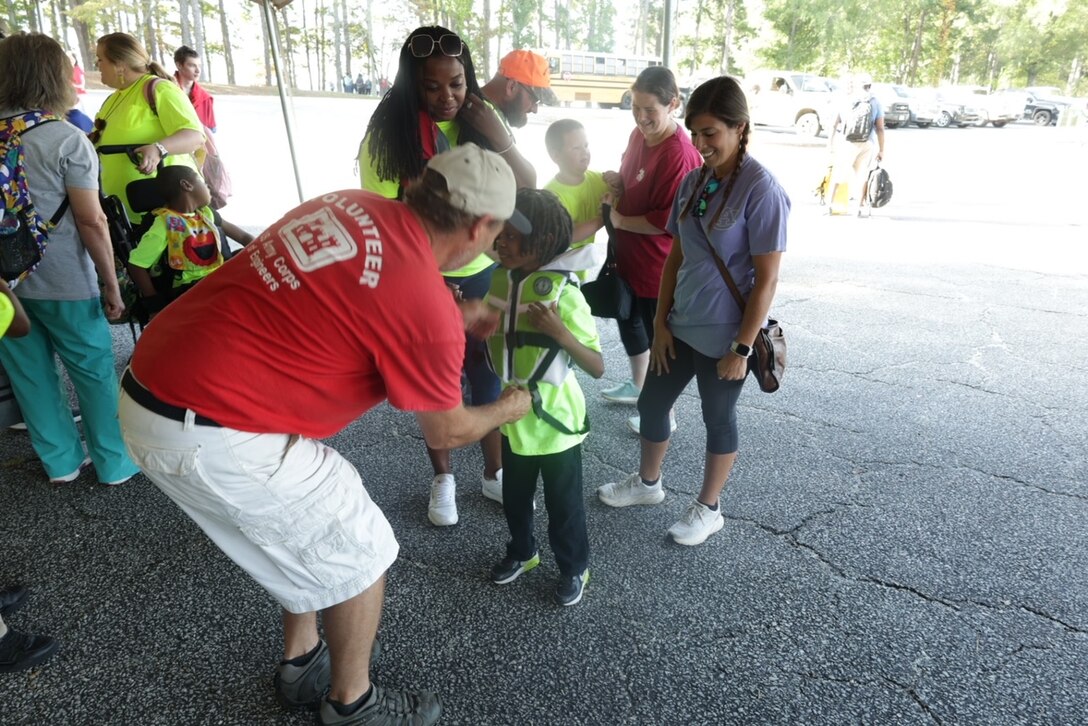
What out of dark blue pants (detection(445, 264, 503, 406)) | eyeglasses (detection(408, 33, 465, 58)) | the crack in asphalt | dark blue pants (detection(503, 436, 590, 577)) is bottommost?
the crack in asphalt

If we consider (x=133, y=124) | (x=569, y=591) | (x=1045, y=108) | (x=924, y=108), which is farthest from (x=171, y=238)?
(x=1045, y=108)

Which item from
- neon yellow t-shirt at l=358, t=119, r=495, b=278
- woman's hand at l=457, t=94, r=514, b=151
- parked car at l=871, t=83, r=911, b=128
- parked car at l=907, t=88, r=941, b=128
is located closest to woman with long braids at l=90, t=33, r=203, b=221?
neon yellow t-shirt at l=358, t=119, r=495, b=278

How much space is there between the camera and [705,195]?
2.23 meters

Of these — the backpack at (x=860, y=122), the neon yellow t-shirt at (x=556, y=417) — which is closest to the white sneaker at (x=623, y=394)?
the neon yellow t-shirt at (x=556, y=417)

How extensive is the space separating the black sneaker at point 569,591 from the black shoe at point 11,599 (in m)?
1.81

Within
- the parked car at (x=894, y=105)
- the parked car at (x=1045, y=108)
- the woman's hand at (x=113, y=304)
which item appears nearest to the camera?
→ the woman's hand at (x=113, y=304)

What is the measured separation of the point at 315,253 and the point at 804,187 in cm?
1165

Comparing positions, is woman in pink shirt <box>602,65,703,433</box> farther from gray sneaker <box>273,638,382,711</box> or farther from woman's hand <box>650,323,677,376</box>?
gray sneaker <box>273,638,382,711</box>

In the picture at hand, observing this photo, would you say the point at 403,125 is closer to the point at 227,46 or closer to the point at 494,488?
the point at 494,488

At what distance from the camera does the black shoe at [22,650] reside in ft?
6.29

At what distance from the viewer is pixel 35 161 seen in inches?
93.0

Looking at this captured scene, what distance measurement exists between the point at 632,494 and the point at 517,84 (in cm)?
186

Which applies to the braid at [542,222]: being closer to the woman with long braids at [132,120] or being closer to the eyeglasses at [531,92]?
the eyeglasses at [531,92]

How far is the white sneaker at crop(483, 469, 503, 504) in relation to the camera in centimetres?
280
